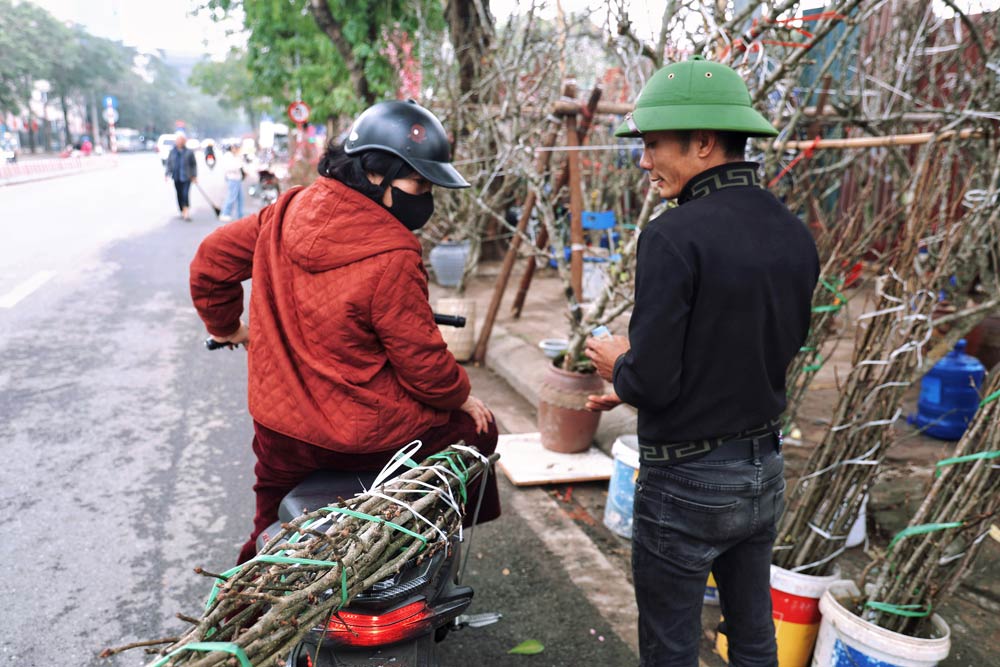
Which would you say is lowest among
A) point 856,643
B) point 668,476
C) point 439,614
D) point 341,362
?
point 856,643

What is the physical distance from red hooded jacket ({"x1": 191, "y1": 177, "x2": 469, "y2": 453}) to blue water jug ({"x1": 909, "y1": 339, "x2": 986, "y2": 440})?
4145 mm

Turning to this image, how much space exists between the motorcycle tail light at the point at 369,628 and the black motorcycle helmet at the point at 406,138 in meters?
1.26

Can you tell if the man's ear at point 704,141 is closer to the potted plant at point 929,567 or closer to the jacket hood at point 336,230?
the jacket hood at point 336,230

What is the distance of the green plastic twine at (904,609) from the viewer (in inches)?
98.1

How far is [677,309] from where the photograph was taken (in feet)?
5.88

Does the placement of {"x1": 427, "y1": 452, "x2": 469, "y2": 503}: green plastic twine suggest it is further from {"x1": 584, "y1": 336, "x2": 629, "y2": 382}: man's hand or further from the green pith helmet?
the green pith helmet

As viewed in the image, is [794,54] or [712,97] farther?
[794,54]

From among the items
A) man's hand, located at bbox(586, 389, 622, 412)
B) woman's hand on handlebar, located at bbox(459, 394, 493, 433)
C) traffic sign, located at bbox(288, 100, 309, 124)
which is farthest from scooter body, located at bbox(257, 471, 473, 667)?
traffic sign, located at bbox(288, 100, 309, 124)

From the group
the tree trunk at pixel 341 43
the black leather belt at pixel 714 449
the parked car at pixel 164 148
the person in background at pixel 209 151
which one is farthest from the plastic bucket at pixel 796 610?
the person in background at pixel 209 151

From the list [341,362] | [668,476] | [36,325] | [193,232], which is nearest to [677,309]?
[668,476]

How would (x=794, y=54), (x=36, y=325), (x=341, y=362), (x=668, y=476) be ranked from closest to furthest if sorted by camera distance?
1. (x=668, y=476)
2. (x=341, y=362)
3. (x=794, y=54)
4. (x=36, y=325)

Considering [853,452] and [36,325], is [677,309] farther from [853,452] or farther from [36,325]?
[36,325]

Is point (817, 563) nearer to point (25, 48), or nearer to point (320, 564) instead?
point (320, 564)

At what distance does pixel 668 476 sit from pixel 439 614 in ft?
2.36
